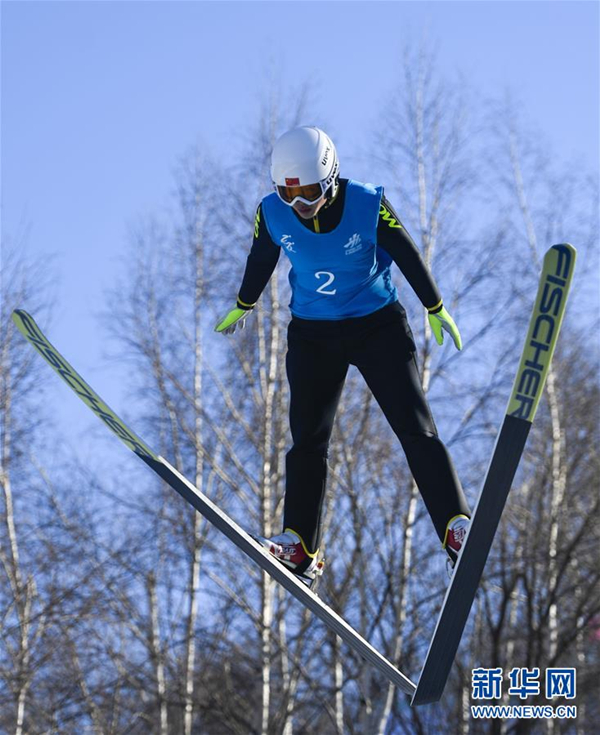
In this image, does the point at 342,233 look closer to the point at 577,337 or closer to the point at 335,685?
the point at 335,685

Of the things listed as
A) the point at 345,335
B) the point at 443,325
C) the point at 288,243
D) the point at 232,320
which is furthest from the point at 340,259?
the point at 232,320

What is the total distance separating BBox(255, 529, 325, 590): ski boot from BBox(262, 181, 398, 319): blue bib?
39.9 inches

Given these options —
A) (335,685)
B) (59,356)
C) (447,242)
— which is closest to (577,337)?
(447,242)

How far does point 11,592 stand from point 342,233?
10.7 meters

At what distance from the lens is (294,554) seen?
525 centimetres

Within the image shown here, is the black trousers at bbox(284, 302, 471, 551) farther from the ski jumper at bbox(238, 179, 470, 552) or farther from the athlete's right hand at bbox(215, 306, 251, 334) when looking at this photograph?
the athlete's right hand at bbox(215, 306, 251, 334)

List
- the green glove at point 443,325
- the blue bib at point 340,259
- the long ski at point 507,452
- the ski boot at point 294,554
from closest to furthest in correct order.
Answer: the long ski at point 507,452 → the blue bib at point 340,259 → the green glove at point 443,325 → the ski boot at point 294,554

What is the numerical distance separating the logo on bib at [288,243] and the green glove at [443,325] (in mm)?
678

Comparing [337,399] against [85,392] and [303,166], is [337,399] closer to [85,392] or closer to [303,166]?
[303,166]

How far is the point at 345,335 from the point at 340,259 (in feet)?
1.21

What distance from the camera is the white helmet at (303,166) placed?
4.72 metres

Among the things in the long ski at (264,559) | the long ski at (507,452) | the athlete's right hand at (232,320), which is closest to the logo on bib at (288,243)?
the athlete's right hand at (232,320)

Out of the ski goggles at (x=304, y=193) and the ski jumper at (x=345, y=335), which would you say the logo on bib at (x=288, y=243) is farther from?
the ski goggles at (x=304, y=193)

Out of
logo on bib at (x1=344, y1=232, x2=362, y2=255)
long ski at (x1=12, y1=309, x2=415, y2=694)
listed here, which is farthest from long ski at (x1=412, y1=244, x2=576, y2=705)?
logo on bib at (x1=344, y1=232, x2=362, y2=255)
